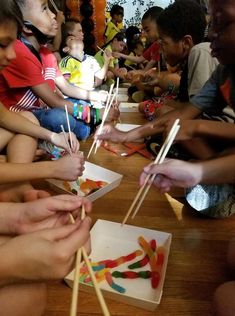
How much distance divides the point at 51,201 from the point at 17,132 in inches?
26.1

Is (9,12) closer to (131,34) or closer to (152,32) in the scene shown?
(152,32)

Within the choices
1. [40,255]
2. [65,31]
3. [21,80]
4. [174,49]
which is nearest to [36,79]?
[21,80]

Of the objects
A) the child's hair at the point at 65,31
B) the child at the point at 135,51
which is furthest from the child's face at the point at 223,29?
the child at the point at 135,51

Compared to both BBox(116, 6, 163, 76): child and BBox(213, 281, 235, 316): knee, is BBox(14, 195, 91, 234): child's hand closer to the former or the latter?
BBox(213, 281, 235, 316): knee

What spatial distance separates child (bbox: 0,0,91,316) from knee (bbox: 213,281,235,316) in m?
0.36

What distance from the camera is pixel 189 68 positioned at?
1615 millimetres

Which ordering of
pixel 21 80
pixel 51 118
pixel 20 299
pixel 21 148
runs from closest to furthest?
pixel 20 299 → pixel 21 148 → pixel 21 80 → pixel 51 118

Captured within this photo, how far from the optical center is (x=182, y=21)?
1754 mm

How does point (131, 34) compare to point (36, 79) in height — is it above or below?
below

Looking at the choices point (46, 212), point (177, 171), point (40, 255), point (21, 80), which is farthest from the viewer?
point (21, 80)

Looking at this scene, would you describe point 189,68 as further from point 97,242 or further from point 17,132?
point 97,242

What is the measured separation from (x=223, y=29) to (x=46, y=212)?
666 mm

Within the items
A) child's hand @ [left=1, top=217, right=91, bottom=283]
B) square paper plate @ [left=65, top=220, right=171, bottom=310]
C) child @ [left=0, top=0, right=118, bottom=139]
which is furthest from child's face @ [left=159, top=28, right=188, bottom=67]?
child's hand @ [left=1, top=217, right=91, bottom=283]

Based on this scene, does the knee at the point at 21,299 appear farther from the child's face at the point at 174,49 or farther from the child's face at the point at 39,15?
the child's face at the point at 174,49
